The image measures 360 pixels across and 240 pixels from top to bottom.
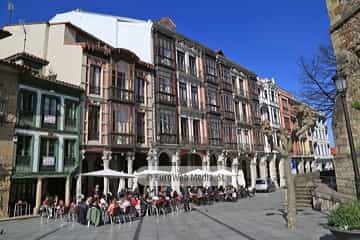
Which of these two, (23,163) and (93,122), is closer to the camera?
(23,163)

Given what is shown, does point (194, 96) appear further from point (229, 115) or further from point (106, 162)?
point (106, 162)

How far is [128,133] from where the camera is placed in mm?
21547

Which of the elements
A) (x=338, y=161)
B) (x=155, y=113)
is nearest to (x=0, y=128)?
(x=155, y=113)

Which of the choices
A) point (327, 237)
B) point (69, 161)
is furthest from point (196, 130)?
point (327, 237)

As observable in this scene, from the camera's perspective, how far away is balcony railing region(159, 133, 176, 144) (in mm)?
Result: 24441

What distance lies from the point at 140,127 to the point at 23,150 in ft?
29.8

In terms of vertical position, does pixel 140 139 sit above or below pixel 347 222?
above

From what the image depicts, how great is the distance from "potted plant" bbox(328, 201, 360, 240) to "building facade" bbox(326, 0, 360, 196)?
7.52 m

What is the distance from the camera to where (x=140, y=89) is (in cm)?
2439

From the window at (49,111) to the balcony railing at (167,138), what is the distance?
8.81 metres

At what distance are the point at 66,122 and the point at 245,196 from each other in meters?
17.6

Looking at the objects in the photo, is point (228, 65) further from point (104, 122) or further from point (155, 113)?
point (104, 122)

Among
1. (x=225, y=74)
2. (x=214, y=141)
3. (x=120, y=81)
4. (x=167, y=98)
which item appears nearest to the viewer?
(x=120, y=81)

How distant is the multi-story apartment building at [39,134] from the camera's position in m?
16.7
